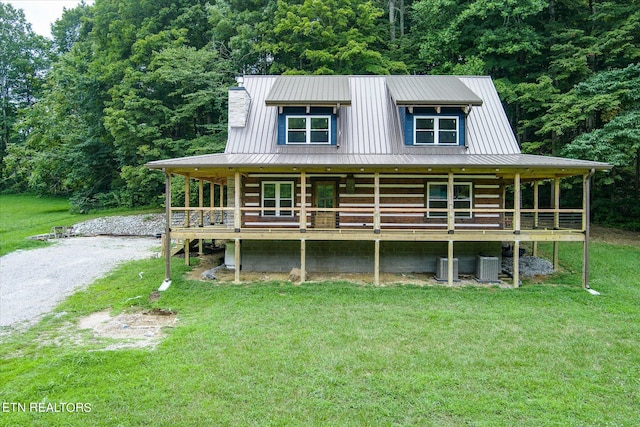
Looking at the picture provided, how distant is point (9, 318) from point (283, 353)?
7505 millimetres

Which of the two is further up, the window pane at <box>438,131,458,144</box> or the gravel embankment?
the window pane at <box>438,131,458,144</box>

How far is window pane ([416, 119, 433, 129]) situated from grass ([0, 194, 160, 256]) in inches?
774

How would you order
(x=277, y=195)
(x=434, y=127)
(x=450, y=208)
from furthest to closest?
(x=434, y=127), (x=277, y=195), (x=450, y=208)

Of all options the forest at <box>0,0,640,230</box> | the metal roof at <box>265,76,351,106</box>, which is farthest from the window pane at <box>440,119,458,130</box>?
the forest at <box>0,0,640,230</box>

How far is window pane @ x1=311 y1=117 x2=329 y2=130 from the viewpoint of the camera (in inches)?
565

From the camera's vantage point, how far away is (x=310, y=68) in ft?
88.5

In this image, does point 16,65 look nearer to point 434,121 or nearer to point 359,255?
point 359,255

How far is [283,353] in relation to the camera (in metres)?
6.98

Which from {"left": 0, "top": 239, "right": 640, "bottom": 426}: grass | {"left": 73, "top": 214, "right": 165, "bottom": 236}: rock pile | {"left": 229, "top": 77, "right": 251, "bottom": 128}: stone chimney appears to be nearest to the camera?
{"left": 0, "top": 239, "right": 640, "bottom": 426}: grass

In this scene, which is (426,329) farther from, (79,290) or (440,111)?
(79,290)

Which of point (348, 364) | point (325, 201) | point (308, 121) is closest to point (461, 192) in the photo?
point (325, 201)

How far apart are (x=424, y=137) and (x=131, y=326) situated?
38.4 ft

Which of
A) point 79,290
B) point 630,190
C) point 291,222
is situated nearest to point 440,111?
point 291,222

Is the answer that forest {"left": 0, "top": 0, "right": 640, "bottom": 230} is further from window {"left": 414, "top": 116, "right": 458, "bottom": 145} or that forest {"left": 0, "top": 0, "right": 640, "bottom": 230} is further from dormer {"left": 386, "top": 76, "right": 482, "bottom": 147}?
window {"left": 414, "top": 116, "right": 458, "bottom": 145}
